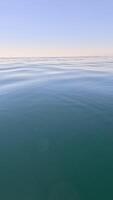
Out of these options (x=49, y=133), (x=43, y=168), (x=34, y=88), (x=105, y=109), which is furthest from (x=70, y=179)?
(x=34, y=88)

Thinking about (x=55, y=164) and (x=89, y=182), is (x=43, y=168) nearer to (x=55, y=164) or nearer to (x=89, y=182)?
(x=55, y=164)

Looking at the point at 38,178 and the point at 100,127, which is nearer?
the point at 38,178

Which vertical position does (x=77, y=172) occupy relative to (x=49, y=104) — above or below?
below

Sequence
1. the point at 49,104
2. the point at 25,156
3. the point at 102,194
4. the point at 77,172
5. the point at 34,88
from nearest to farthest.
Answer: the point at 102,194 < the point at 77,172 < the point at 25,156 < the point at 49,104 < the point at 34,88

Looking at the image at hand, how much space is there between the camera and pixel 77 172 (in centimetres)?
326

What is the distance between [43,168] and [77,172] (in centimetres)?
53

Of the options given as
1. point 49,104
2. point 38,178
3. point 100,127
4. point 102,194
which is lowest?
point 102,194

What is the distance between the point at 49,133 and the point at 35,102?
1.54 meters

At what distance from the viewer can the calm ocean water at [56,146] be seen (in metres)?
3.04

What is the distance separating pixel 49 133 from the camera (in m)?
4.09

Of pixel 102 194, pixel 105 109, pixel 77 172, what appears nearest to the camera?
pixel 102 194

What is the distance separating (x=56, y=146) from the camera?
3.74 m

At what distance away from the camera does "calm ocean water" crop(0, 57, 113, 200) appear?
3.04 m

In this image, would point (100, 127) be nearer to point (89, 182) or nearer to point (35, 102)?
point (89, 182)
